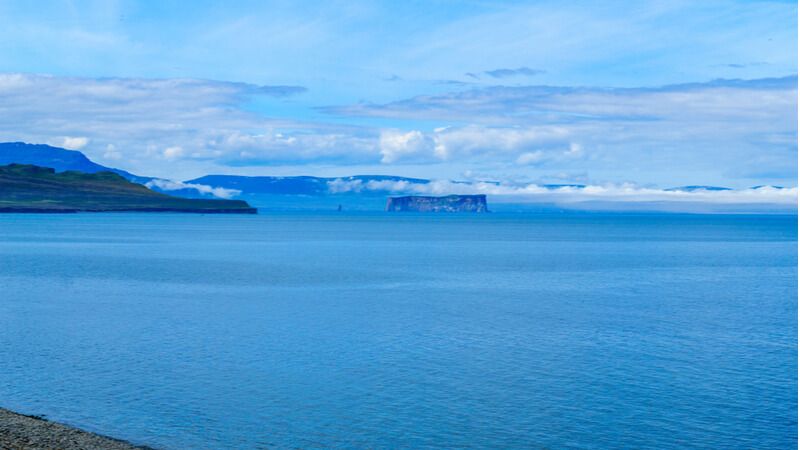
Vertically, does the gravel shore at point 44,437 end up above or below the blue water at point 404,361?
above

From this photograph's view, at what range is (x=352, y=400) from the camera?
22938mm

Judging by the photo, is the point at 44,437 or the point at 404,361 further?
the point at 404,361

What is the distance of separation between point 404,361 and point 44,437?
41.8 ft

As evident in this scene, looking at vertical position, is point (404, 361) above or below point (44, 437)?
below

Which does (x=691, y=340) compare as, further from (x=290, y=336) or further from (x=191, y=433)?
(x=191, y=433)

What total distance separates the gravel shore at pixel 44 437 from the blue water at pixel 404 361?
0.95 metres

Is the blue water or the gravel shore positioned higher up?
the gravel shore

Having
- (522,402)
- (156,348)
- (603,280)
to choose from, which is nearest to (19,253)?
(603,280)

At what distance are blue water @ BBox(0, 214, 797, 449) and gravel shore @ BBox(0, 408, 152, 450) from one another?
37.5 inches

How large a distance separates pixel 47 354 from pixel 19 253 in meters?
61.1

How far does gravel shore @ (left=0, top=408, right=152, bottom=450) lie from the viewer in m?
16.8

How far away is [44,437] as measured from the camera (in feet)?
57.8

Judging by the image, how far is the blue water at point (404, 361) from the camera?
66.8ft

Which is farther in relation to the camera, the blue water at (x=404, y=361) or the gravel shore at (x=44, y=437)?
the blue water at (x=404, y=361)
